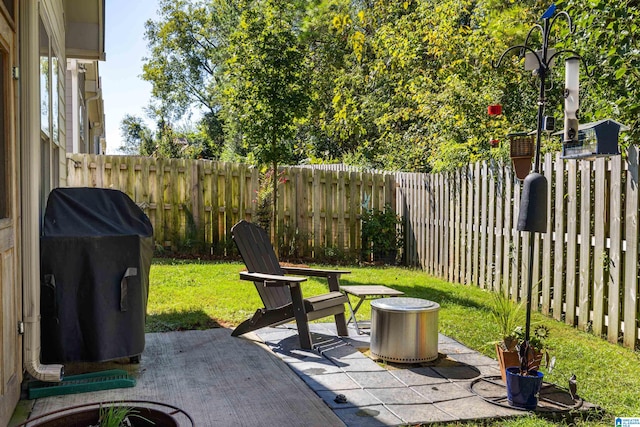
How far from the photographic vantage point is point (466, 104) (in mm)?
9172

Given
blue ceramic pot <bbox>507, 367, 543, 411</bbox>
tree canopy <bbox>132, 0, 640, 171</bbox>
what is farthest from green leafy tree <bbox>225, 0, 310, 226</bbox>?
blue ceramic pot <bbox>507, 367, 543, 411</bbox>

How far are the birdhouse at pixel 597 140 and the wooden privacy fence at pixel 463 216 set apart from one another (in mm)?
824

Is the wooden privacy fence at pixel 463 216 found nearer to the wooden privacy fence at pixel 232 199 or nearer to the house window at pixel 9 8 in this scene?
the wooden privacy fence at pixel 232 199

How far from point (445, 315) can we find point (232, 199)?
504 centimetres

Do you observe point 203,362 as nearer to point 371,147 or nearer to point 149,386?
point 149,386

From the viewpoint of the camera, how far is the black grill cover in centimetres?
359

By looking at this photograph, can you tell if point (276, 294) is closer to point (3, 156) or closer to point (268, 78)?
point (3, 156)

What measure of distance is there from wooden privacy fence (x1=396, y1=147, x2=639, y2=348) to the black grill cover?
256 centimetres

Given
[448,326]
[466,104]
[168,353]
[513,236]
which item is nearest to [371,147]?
[466,104]

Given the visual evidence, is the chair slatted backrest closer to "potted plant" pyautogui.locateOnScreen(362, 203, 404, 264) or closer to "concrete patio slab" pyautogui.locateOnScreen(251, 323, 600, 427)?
"concrete patio slab" pyautogui.locateOnScreen(251, 323, 600, 427)

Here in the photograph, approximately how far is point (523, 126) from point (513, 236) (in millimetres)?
3202

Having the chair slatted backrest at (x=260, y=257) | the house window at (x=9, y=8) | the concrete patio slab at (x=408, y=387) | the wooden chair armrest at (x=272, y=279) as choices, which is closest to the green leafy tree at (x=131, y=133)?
the chair slatted backrest at (x=260, y=257)

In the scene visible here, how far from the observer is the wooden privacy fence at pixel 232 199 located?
31.6ft

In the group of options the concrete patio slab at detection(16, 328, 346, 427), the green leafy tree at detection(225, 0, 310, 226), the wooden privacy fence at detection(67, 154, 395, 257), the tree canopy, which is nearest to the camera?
the concrete patio slab at detection(16, 328, 346, 427)
